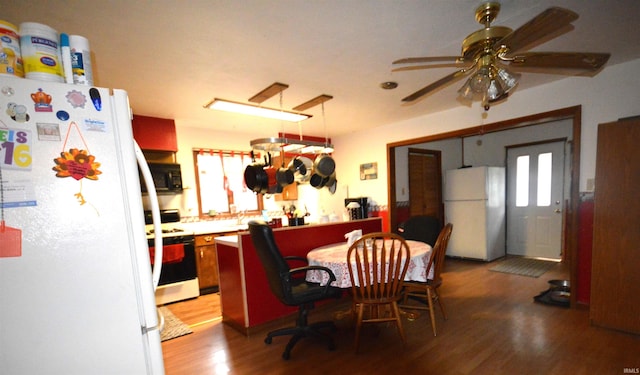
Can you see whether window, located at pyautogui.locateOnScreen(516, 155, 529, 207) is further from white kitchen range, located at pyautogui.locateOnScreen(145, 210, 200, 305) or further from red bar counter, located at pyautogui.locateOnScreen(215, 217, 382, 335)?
white kitchen range, located at pyautogui.locateOnScreen(145, 210, 200, 305)

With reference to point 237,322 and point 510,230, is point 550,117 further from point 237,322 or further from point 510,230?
point 237,322

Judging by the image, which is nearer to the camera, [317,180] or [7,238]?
[7,238]

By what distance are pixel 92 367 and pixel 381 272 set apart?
1.63 meters

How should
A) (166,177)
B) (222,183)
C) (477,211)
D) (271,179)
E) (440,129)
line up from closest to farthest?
(271,179) < (166,177) < (440,129) < (222,183) < (477,211)

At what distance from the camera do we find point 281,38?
1.81 metres

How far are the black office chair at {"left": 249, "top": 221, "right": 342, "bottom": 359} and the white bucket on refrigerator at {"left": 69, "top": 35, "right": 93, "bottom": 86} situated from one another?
1248 millimetres

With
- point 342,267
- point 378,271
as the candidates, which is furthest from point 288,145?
point 378,271

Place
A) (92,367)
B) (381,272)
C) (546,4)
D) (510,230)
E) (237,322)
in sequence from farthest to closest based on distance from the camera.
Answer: (510,230)
(237,322)
(381,272)
(546,4)
(92,367)

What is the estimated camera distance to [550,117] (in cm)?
289

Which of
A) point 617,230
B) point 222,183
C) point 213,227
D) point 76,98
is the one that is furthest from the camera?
point 222,183

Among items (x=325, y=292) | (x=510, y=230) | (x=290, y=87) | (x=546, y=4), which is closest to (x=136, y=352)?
(x=325, y=292)

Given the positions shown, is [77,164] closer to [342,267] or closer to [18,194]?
[18,194]

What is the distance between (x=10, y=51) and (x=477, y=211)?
533 cm

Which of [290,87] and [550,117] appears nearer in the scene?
[290,87]
